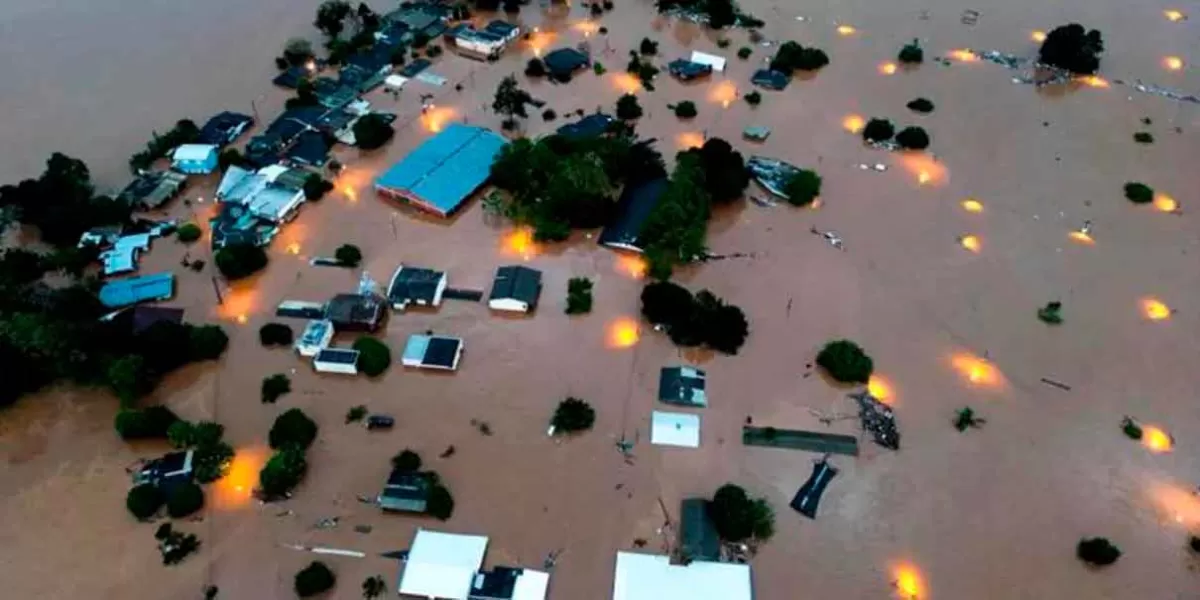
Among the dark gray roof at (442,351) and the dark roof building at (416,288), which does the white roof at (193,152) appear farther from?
the dark gray roof at (442,351)

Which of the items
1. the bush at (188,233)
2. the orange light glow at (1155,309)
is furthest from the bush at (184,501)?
the orange light glow at (1155,309)

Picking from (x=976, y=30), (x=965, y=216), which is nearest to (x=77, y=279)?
(x=965, y=216)

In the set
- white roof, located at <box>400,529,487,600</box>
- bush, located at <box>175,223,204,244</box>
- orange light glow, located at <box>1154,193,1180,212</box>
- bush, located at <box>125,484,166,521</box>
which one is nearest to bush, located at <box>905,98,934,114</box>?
orange light glow, located at <box>1154,193,1180,212</box>

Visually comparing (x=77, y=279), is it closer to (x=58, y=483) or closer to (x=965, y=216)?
(x=58, y=483)

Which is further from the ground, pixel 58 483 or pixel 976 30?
pixel 976 30

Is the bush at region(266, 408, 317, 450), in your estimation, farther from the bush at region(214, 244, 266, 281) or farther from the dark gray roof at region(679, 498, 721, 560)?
the dark gray roof at region(679, 498, 721, 560)

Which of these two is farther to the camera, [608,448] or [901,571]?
[608,448]
